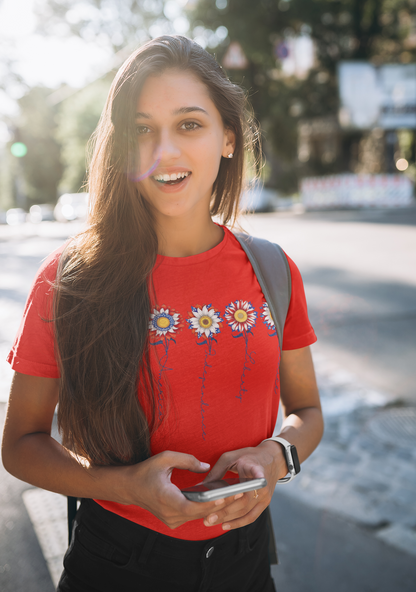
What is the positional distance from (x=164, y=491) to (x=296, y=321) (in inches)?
26.2

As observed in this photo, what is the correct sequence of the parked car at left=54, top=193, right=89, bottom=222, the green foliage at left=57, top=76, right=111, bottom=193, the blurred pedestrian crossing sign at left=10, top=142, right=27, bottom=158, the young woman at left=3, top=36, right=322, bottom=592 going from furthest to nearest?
the green foliage at left=57, top=76, right=111, bottom=193 < the parked car at left=54, top=193, right=89, bottom=222 < the blurred pedestrian crossing sign at left=10, top=142, right=27, bottom=158 < the young woman at left=3, top=36, right=322, bottom=592

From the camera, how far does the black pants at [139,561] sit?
1.35 m

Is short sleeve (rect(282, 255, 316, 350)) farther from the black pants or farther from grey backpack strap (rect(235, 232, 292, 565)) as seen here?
the black pants

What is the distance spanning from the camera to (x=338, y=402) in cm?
438

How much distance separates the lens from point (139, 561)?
1346mm

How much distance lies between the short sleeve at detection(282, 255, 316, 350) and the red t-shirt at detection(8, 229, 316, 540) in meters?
0.11

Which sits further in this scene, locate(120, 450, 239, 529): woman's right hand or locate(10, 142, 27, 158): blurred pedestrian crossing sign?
locate(10, 142, 27, 158): blurred pedestrian crossing sign

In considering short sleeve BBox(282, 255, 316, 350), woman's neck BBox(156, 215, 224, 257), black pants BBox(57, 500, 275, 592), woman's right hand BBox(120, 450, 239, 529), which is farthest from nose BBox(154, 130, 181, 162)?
black pants BBox(57, 500, 275, 592)

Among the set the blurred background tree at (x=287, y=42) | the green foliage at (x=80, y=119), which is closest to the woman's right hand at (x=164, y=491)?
the blurred background tree at (x=287, y=42)

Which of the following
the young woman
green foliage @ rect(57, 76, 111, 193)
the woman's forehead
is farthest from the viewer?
green foliage @ rect(57, 76, 111, 193)

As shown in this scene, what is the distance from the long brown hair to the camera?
129 centimetres

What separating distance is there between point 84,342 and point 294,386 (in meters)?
0.71

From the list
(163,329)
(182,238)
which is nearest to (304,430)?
(163,329)

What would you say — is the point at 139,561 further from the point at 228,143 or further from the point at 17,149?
the point at 17,149
